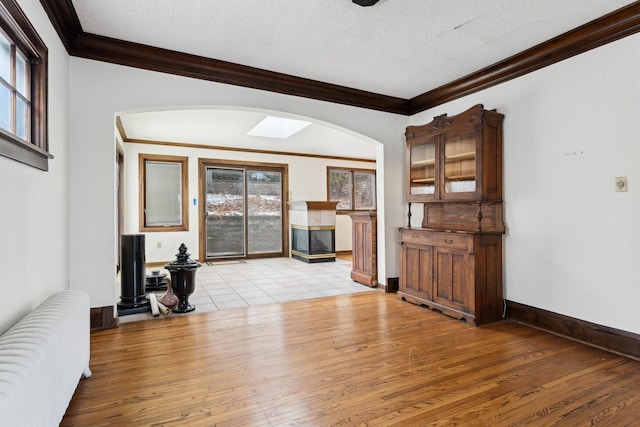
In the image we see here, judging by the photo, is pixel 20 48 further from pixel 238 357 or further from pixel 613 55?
pixel 613 55

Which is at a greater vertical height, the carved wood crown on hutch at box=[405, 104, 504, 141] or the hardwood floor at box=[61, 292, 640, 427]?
the carved wood crown on hutch at box=[405, 104, 504, 141]

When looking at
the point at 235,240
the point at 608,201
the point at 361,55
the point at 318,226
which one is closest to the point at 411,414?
the point at 608,201

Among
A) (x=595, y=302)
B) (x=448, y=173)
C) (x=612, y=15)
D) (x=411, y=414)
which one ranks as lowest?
(x=411, y=414)

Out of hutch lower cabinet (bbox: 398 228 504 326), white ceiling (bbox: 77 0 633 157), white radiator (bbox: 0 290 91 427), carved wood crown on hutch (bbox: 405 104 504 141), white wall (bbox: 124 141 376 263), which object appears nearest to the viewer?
white radiator (bbox: 0 290 91 427)

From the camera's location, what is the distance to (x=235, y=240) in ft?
24.1

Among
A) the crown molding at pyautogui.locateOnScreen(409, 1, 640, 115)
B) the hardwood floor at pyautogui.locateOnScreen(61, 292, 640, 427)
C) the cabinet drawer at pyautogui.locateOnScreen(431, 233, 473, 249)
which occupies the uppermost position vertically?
the crown molding at pyautogui.locateOnScreen(409, 1, 640, 115)

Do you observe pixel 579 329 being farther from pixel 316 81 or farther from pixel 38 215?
pixel 38 215

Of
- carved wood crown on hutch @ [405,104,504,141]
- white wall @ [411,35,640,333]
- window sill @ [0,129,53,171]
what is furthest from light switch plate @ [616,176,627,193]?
window sill @ [0,129,53,171]

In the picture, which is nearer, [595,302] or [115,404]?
[115,404]

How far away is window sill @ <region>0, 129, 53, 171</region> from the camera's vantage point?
1563mm

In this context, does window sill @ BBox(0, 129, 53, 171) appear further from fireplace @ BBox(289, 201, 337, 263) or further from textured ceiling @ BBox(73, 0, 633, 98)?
fireplace @ BBox(289, 201, 337, 263)

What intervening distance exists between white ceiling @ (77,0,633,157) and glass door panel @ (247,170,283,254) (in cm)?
424

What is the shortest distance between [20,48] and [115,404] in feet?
6.92

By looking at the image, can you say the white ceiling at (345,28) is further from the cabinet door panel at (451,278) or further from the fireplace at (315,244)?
the fireplace at (315,244)
